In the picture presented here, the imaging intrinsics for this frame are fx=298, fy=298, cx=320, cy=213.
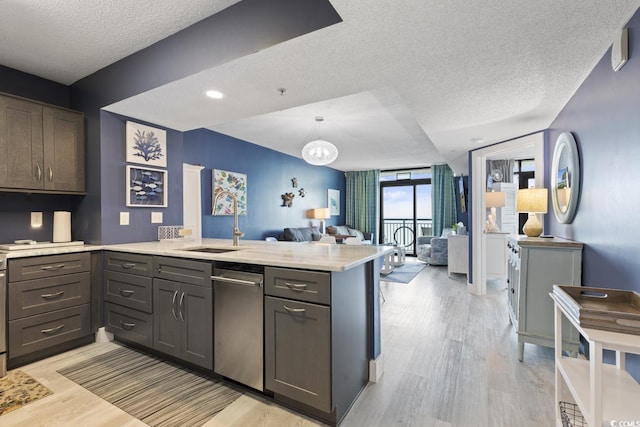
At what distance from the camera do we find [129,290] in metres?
2.51

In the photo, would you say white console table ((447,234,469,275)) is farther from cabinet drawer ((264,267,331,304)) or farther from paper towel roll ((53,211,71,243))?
paper towel roll ((53,211,71,243))

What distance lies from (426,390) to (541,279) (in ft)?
4.32

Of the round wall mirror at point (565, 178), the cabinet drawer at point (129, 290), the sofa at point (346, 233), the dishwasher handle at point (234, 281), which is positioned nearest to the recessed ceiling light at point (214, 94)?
the dishwasher handle at point (234, 281)

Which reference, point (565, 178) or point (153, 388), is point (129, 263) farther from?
point (565, 178)

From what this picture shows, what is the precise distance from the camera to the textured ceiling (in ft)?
4.83

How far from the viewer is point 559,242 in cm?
235

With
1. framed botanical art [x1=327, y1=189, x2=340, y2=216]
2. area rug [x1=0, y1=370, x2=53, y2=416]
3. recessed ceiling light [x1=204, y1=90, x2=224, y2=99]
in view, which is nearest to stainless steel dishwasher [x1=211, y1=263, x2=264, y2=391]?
area rug [x1=0, y1=370, x2=53, y2=416]

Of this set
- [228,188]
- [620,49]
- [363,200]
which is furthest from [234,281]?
[363,200]

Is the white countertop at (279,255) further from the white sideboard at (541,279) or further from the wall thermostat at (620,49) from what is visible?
the wall thermostat at (620,49)

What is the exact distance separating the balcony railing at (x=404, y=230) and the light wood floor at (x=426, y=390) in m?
5.49

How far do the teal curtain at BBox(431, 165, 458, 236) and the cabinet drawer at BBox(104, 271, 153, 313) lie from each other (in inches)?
285

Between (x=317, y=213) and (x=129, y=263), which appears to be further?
(x=317, y=213)

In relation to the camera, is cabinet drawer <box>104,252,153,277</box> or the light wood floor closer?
the light wood floor

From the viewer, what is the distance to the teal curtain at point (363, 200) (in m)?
8.82
